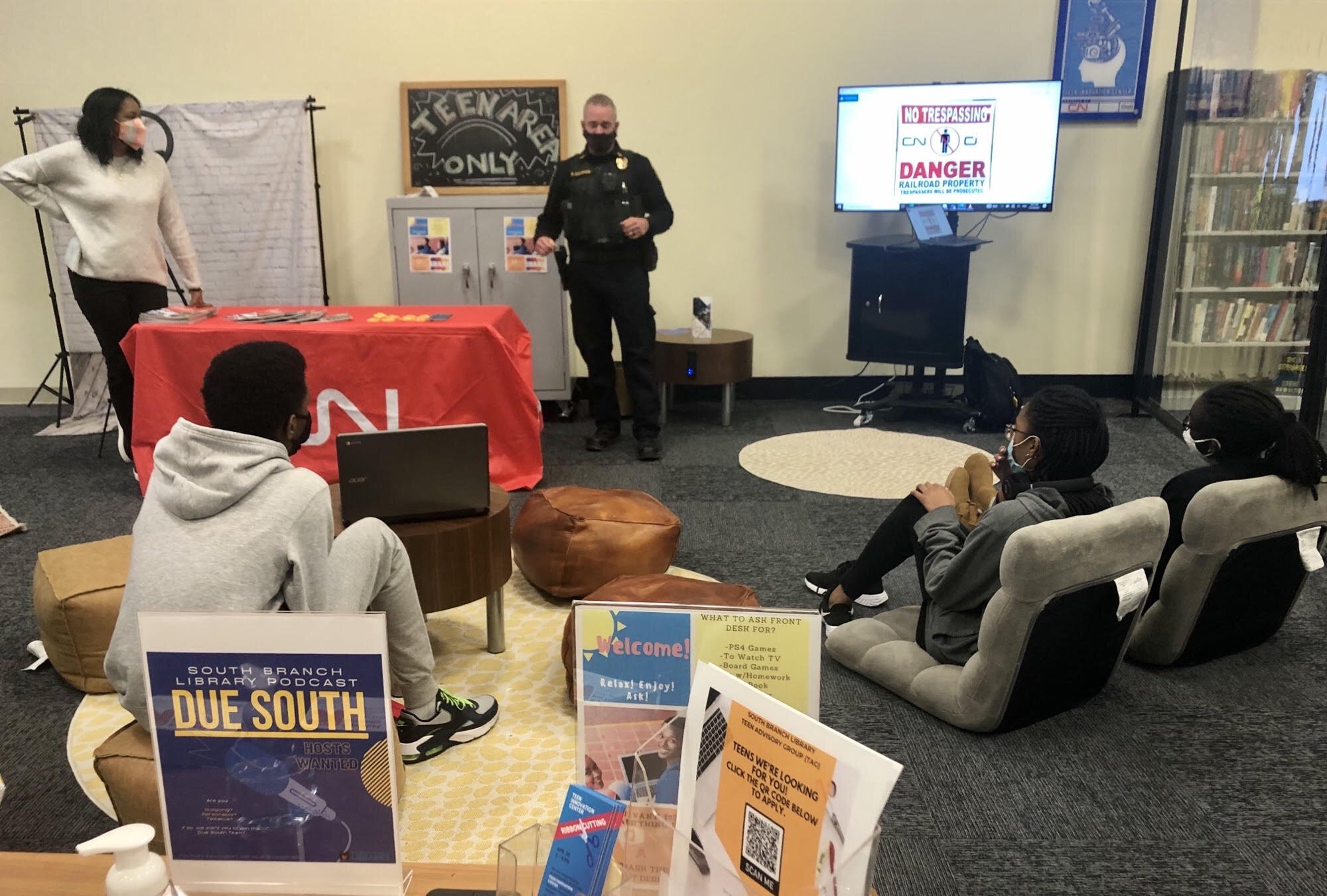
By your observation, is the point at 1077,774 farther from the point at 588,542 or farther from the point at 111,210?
the point at 111,210

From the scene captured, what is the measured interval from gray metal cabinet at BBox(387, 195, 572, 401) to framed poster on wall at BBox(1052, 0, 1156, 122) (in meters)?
2.73

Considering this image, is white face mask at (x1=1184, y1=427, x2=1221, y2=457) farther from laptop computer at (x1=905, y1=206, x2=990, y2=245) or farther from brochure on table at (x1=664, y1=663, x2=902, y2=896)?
laptop computer at (x1=905, y1=206, x2=990, y2=245)

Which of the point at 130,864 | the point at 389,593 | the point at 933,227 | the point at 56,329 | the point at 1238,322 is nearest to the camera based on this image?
the point at 130,864

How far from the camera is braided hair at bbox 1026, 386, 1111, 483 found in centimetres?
216

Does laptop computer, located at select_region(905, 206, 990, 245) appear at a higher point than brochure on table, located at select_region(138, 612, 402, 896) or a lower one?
higher

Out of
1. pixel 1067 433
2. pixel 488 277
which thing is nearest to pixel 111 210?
pixel 488 277

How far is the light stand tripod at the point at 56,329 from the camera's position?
198 inches

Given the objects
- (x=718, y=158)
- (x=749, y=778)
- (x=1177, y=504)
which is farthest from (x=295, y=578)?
(x=718, y=158)

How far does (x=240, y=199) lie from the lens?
202 inches

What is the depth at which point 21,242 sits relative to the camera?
5332mm

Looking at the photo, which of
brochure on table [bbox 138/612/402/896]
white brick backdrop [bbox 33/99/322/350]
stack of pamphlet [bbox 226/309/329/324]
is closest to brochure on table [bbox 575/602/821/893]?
brochure on table [bbox 138/612/402/896]

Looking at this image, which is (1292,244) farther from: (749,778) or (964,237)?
(749,778)

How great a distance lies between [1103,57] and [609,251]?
274 centimetres

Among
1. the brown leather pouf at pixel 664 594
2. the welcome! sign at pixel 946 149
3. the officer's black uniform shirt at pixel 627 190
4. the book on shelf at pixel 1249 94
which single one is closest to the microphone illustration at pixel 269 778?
the brown leather pouf at pixel 664 594
